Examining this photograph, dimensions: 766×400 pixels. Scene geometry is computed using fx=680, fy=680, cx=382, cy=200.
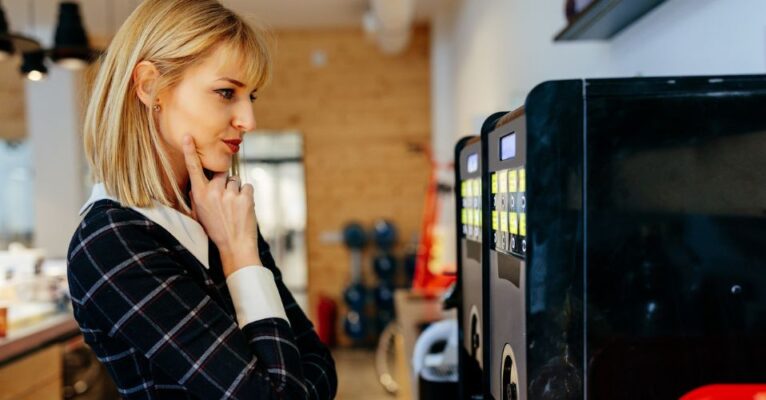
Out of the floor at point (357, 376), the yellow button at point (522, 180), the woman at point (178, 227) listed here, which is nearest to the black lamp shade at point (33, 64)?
the floor at point (357, 376)

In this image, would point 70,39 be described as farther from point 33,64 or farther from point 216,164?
point 216,164

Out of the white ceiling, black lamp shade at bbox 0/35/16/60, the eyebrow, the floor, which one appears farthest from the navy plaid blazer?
the white ceiling

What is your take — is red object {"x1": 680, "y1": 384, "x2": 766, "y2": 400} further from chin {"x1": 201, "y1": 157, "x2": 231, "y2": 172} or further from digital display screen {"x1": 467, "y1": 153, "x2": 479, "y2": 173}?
chin {"x1": 201, "y1": 157, "x2": 231, "y2": 172}

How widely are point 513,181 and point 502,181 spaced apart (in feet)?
0.21

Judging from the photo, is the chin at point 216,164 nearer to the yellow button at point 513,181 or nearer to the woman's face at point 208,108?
the woman's face at point 208,108

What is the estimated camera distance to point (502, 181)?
0.98 meters

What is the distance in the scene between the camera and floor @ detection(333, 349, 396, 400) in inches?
219

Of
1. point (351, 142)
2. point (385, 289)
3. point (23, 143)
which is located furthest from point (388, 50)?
point (23, 143)

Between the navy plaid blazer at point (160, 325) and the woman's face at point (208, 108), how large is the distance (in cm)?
14

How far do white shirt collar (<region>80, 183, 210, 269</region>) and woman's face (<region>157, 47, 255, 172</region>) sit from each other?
0.31ft

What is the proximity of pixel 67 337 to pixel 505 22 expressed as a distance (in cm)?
290

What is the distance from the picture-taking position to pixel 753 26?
1.31 meters

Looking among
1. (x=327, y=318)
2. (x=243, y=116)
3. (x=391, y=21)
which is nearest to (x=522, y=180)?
(x=243, y=116)

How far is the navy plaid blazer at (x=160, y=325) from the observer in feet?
3.01
